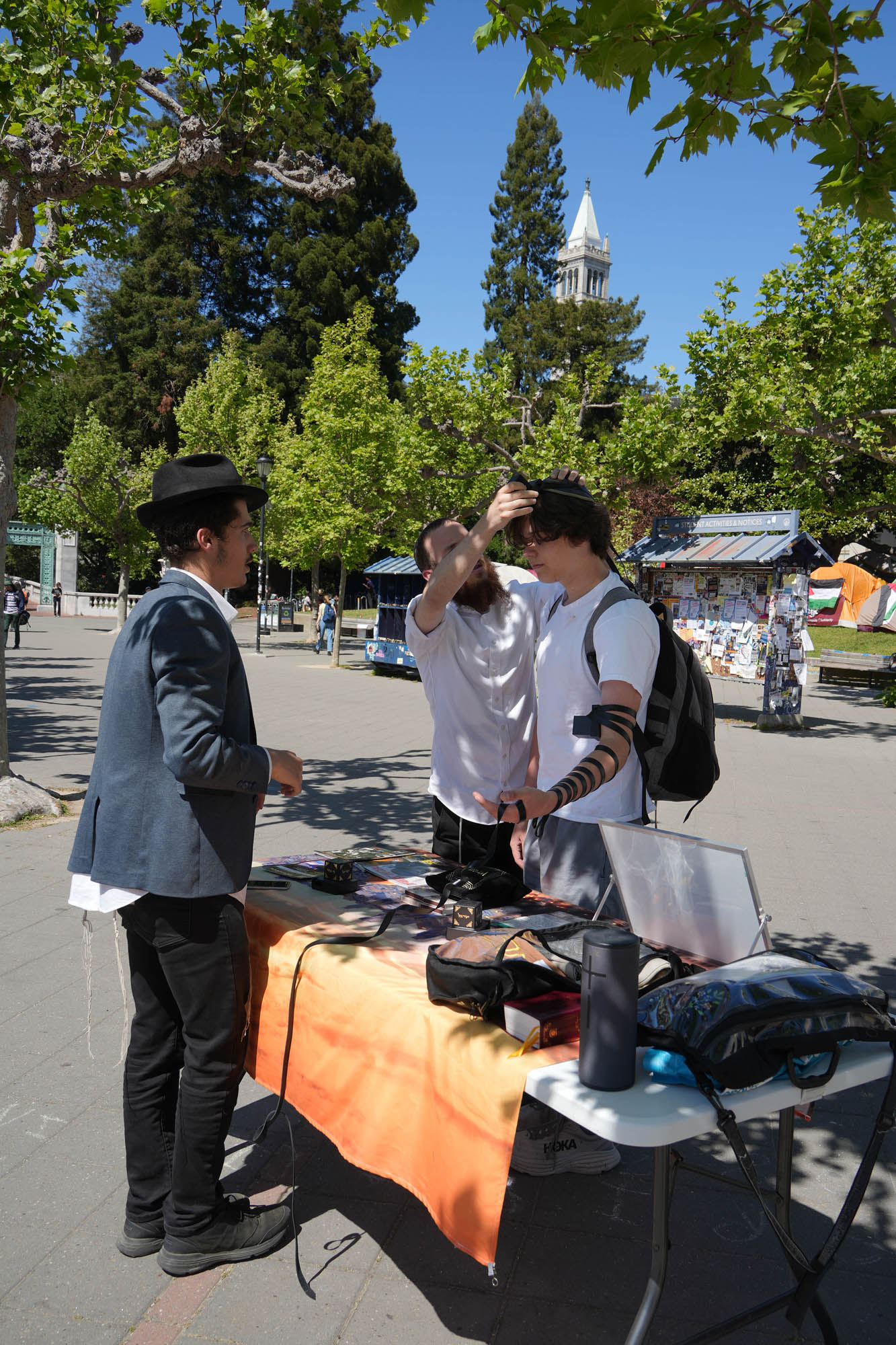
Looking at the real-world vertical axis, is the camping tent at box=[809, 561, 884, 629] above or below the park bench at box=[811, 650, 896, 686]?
above

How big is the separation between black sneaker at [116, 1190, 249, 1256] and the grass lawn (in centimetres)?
2914

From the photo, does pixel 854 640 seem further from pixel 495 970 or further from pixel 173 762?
pixel 173 762

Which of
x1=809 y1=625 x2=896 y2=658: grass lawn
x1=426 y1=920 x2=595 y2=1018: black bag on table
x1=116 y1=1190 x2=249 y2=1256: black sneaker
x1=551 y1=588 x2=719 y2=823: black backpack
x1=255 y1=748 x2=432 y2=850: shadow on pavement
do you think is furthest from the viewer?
x1=809 y1=625 x2=896 y2=658: grass lawn

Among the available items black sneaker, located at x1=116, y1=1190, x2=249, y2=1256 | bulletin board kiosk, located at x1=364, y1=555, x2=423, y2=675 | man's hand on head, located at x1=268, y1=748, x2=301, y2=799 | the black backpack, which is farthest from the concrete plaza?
bulletin board kiosk, located at x1=364, y1=555, x2=423, y2=675

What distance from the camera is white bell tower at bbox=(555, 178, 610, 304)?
4181 inches

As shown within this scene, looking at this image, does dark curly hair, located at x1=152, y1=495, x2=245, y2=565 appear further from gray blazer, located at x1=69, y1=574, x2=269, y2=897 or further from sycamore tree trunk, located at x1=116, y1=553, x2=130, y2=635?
sycamore tree trunk, located at x1=116, y1=553, x2=130, y2=635

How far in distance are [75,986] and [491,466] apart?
2274 cm

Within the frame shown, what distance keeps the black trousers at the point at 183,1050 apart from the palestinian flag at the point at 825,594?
129 feet

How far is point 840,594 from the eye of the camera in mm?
39531

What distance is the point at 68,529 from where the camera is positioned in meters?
38.6

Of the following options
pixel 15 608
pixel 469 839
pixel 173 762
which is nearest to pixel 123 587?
pixel 15 608

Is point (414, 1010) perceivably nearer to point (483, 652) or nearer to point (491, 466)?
point (483, 652)

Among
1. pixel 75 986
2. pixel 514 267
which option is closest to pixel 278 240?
pixel 514 267

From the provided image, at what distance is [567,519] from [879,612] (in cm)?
3445
